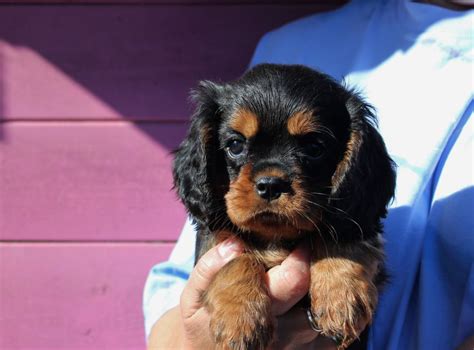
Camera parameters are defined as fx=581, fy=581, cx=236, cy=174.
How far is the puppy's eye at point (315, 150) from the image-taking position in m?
1.71

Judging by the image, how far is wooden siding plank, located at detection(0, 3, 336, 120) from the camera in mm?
2883

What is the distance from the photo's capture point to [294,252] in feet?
5.69

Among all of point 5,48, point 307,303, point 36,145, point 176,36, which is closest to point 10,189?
point 36,145

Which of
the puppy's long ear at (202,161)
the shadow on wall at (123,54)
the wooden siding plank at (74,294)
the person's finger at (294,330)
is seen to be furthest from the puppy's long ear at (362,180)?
the wooden siding plank at (74,294)

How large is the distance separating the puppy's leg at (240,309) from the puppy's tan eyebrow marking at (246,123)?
0.39 meters

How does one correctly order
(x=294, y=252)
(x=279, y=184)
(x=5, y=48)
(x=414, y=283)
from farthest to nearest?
(x=5, y=48) → (x=414, y=283) → (x=294, y=252) → (x=279, y=184)

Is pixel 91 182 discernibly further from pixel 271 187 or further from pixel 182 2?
pixel 271 187

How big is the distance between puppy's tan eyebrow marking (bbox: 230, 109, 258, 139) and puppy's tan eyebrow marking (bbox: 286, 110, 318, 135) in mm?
102

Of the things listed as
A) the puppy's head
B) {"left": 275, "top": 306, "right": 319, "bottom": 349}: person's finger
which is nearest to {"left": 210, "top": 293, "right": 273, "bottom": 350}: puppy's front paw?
{"left": 275, "top": 306, "right": 319, "bottom": 349}: person's finger

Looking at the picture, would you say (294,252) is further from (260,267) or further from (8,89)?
(8,89)

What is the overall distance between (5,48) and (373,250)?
83.1 inches

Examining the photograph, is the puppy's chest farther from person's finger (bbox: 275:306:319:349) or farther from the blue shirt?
the blue shirt

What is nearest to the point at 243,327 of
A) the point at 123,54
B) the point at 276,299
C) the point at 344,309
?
the point at 276,299

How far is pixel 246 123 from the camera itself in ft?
5.63
